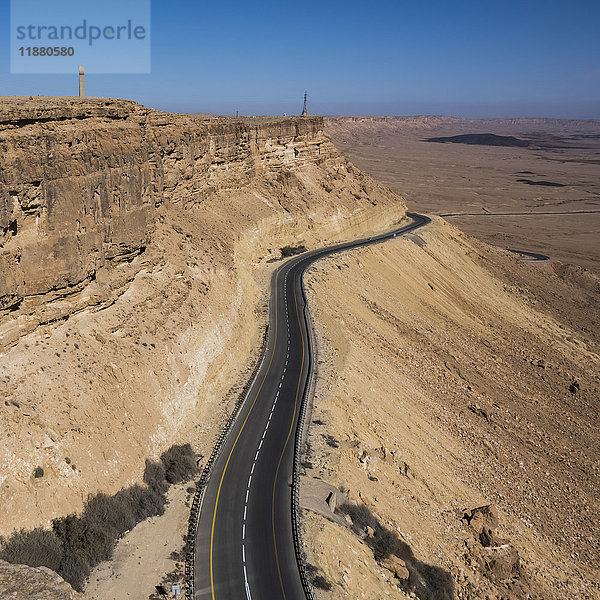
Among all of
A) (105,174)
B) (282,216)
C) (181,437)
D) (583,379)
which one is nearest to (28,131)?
(105,174)

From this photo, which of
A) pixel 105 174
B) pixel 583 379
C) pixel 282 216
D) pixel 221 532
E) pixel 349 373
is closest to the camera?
pixel 221 532

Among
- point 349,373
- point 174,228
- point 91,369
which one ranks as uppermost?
point 174,228

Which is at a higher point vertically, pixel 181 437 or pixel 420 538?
pixel 181 437

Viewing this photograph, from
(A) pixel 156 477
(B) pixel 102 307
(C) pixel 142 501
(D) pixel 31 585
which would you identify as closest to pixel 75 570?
(C) pixel 142 501

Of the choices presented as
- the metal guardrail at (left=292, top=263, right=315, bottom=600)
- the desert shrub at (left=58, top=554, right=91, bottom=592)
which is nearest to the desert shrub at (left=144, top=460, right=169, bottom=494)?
the desert shrub at (left=58, top=554, right=91, bottom=592)

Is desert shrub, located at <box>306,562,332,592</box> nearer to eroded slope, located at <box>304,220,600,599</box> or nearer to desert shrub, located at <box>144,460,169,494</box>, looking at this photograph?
eroded slope, located at <box>304,220,600,599</box>

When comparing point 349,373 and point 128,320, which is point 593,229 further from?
point 128,320

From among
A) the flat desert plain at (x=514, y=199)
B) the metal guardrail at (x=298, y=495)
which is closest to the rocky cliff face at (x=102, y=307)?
the metal guardrail at (x=298, y=495)
